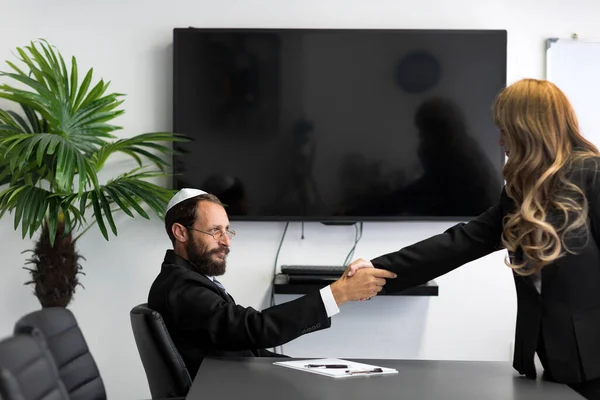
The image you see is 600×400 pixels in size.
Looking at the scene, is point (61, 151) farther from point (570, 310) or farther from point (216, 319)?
point (570, 310)

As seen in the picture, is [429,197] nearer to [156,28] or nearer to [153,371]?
[156,28]

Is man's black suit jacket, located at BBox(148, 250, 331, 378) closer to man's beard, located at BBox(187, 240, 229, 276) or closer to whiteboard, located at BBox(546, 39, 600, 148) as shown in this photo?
man's beard, located at BBox(187, 240, 229, 276)

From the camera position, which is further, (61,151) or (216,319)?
(61,151)

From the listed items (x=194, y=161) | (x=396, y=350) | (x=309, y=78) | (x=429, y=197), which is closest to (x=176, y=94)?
(x=194, y=161)

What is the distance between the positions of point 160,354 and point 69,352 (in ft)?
0.99

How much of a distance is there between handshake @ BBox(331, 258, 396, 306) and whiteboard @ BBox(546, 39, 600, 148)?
227 cm

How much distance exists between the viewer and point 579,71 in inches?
185

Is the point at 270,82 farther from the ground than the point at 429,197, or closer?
farther from the ground

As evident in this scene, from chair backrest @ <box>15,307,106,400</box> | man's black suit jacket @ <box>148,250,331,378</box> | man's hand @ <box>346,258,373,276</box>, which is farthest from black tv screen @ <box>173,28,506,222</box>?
chair backrest @ <box>15,307,106,400</box>

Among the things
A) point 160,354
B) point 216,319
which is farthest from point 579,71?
point 160,354

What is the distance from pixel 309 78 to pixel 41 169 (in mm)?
1479

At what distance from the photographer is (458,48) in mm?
4590

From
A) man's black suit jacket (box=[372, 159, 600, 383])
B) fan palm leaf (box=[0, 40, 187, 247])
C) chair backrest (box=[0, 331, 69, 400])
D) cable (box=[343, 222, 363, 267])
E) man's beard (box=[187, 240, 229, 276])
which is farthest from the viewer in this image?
cable (box=[343, 222, 363, 267])

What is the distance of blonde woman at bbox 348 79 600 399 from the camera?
224cm
